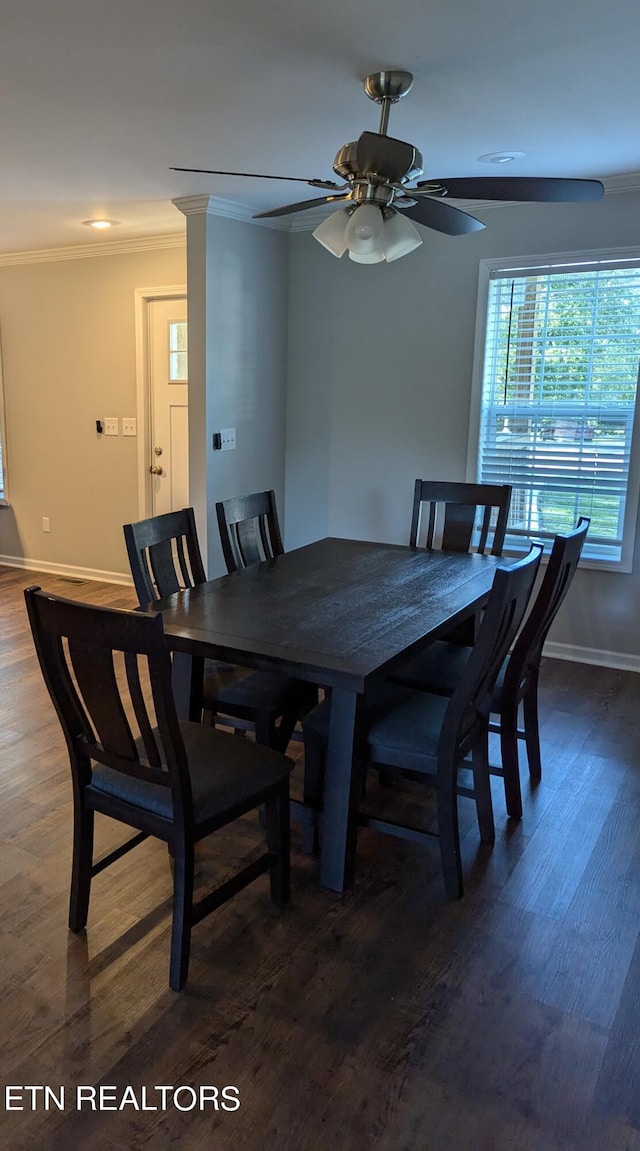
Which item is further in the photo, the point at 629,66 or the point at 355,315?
the point at 355,315

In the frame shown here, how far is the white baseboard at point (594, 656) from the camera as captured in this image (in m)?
4.21

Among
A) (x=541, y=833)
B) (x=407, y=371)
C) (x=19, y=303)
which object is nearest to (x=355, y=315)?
(x=407, y=371)

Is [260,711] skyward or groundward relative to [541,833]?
skyward

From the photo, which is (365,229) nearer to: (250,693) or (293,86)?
(293,86)

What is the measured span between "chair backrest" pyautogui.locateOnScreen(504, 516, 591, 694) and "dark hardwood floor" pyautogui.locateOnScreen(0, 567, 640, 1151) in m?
0.53

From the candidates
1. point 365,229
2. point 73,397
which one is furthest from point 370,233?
point 73,397

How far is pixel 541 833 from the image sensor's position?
2.60 m

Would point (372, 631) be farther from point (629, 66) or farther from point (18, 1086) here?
point (629, 66)

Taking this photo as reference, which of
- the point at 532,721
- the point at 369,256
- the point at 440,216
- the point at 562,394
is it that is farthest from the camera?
the point at 562,394

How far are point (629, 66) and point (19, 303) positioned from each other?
482cm

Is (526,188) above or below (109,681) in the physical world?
above

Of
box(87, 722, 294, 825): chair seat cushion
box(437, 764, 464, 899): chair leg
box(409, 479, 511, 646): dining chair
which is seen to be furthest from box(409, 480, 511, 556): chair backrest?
box(87, 722, 294, 825): chair seat cushion

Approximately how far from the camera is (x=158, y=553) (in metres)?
2.69

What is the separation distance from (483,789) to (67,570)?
456 centimetres
